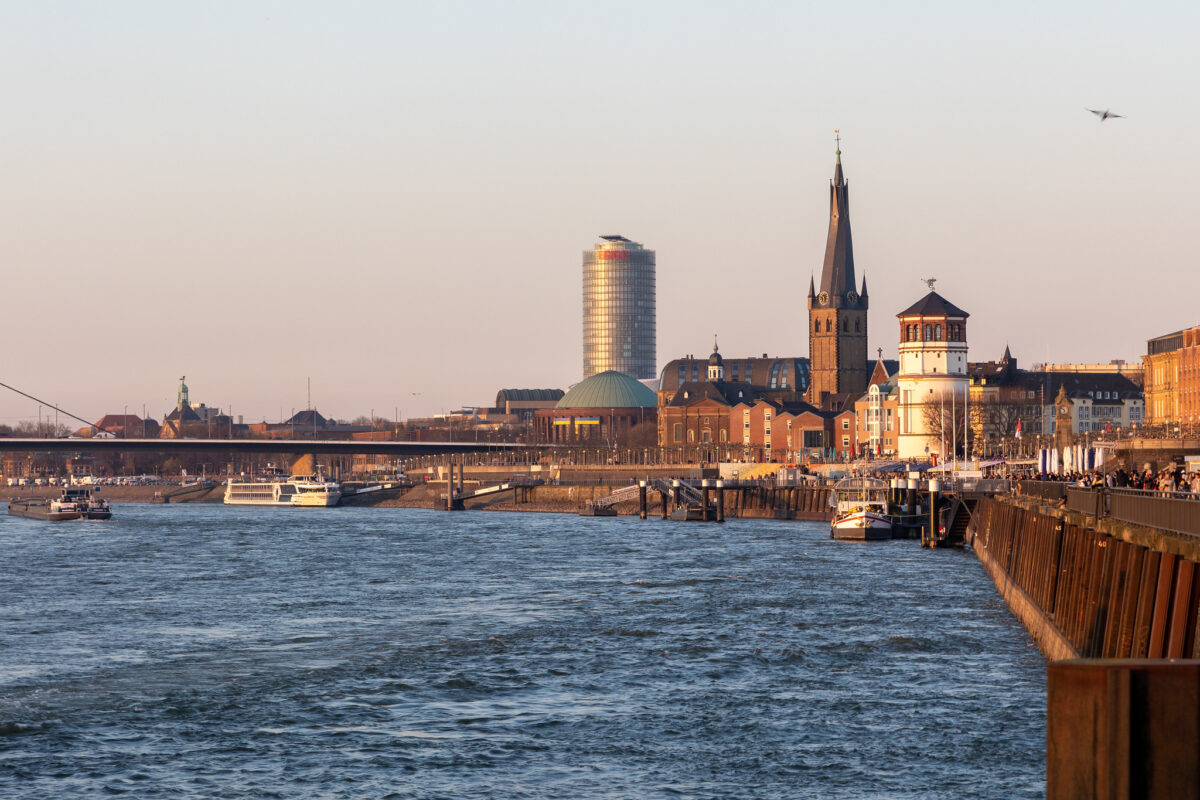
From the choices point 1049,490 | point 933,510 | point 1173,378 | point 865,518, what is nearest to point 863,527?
point 865,518

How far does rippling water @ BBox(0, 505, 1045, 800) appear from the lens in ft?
84.9

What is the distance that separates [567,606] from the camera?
5316 centimetres

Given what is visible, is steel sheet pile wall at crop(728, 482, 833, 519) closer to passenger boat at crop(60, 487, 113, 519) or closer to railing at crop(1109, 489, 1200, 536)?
passenger boat at crop(60, 487, 113, 519)

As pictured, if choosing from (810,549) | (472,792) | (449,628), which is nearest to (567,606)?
(449,628)

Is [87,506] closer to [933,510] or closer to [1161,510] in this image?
[933,510]

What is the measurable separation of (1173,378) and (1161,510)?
146 meters

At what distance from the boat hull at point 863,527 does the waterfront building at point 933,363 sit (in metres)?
71.7

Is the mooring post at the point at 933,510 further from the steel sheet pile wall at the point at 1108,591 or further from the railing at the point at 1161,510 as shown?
the railing at the point at 1161,510

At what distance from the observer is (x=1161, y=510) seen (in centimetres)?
2792

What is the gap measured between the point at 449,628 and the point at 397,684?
11319mm

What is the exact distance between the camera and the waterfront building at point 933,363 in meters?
167

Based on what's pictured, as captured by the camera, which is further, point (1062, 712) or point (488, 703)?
point (488, 703)

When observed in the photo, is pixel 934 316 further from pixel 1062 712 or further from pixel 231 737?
pixel 1062 712

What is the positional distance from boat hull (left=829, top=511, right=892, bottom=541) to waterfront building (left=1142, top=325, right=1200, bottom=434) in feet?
181
